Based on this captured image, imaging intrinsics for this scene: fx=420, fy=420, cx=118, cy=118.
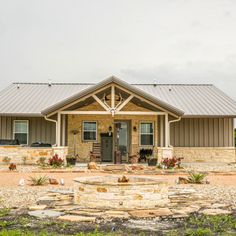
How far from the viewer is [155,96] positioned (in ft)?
71.6

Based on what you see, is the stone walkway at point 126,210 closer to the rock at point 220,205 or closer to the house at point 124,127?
the rock at point 220,205

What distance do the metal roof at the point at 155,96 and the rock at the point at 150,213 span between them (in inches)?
464

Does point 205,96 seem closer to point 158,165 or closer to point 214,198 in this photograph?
point 158,165

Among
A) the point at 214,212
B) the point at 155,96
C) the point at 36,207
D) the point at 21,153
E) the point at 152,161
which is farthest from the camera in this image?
the point at 155,96

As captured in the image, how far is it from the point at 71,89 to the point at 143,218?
21.0 m

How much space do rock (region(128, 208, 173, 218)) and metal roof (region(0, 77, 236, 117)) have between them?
11.8 m

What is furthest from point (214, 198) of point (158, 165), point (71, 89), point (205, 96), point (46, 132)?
point (71, 89)

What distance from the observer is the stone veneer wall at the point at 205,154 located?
23562 mm

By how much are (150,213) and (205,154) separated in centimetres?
1597

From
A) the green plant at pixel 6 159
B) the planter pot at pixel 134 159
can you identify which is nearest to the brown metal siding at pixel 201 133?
the planter pot at pixel 134 159

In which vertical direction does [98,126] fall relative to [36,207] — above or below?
above

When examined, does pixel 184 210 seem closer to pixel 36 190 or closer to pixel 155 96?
pixel 36 190

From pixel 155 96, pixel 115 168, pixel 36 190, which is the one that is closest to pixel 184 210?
pixel 36 190

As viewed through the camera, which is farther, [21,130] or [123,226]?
[21,130]
